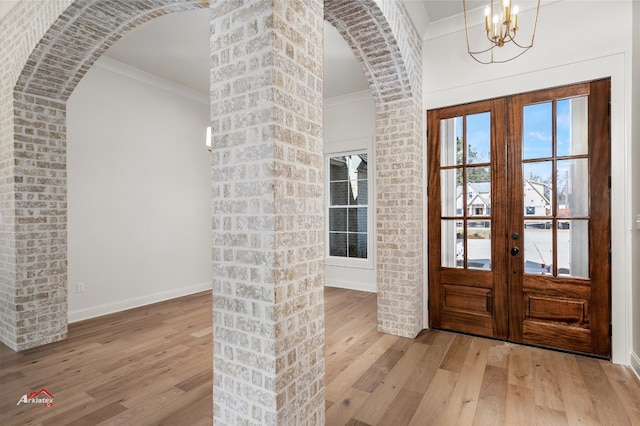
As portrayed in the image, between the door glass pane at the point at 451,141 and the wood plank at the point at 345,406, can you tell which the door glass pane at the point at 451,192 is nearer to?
the door glass pane at the point at 451,141

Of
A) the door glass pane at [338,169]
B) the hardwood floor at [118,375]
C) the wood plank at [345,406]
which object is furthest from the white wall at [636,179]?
the door glass pane at [338,169]

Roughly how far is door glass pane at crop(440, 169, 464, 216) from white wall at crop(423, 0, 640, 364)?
2.65ft

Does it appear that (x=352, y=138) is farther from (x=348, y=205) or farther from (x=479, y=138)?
(x=479, y=138)

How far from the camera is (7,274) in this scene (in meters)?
3.20

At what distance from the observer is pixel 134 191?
4.61 meters

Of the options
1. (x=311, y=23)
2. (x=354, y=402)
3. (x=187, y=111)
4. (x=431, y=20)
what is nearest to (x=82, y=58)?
(x=187, y=111)

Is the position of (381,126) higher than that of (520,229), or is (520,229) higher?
(381,126)

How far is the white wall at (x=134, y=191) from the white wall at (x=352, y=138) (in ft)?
7.35

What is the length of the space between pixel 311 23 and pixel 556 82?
2605 mm

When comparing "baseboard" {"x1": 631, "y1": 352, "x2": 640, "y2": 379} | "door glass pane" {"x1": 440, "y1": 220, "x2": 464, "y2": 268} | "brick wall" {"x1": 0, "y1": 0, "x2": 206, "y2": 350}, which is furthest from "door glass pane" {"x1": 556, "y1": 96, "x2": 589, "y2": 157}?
"brick wall" {"x1": 0, "y1": 0, "x2": 206, "y2": 350}

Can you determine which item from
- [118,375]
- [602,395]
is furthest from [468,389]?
[118,375]

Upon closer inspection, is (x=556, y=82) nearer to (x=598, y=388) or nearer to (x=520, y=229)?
(x=520, y=229)

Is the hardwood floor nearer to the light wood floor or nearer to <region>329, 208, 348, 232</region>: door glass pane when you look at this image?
the light wood floor

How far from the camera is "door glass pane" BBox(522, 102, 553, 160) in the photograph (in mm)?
3047
